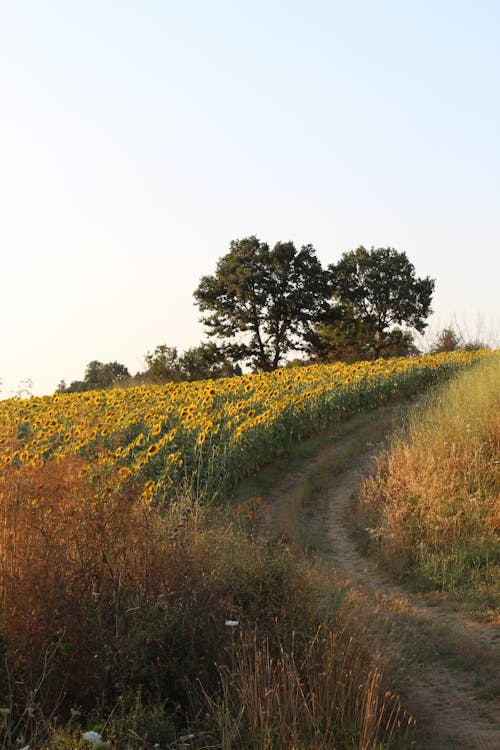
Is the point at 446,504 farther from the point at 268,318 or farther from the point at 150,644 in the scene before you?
the point at 268,318

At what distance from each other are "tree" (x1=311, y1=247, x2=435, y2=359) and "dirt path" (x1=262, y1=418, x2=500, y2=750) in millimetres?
39804

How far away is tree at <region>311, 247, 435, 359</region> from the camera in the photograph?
5247 centimetres

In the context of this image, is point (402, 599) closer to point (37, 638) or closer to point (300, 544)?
point (300, 544)

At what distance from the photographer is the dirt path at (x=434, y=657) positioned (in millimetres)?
6000

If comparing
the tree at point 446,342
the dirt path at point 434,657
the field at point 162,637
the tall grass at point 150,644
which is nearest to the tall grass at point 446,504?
the dirt path at point 434,657

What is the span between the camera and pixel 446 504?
448 inches

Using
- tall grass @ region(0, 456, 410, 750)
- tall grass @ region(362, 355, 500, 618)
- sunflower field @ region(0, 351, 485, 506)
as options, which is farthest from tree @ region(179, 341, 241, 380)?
tall grass @ region(0, 456, 410, 750)

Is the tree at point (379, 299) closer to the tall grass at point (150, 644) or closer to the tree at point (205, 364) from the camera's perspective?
the tree at point (205, 364)

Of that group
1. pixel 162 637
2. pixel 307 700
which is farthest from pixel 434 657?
pixel 162 637

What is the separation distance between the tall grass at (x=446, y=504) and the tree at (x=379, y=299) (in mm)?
37856

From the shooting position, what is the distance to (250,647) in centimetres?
584

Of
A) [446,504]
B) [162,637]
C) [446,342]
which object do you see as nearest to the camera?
[162,637]

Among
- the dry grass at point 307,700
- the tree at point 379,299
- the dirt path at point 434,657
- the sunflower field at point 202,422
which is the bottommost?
the dirt path at point 434,657

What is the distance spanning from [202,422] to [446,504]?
540cm
